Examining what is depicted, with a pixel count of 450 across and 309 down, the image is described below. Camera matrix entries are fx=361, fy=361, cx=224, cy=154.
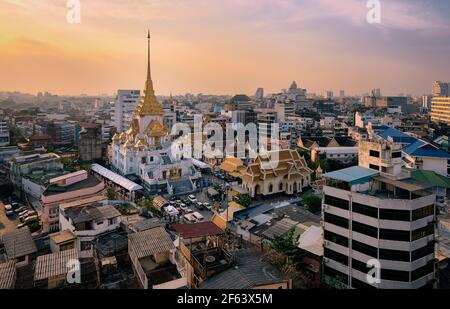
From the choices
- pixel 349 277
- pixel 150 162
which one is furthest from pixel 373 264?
pixel 150 162

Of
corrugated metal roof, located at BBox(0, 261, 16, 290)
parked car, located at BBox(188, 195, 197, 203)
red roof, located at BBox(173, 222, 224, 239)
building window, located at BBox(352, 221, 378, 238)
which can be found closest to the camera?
corrugated metal roof, located at BBox(0, 261, 16, 290)

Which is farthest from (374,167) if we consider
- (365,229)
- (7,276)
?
(7,276)

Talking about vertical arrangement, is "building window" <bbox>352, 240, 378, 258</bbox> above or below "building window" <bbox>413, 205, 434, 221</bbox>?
below

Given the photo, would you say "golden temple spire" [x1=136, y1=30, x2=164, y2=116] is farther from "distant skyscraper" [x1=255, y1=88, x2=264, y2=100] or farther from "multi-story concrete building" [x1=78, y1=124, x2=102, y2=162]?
"distant skyscraper" [x1=255, y1=88, x2=264, y2=100]

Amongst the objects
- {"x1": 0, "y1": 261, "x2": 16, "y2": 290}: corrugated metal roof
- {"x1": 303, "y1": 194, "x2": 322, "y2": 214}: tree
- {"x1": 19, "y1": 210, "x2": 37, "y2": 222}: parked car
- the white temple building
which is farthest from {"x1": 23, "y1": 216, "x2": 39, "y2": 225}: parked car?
{"x1": 303, "y1": 194, "x2": 322, "y2": 214}: tree

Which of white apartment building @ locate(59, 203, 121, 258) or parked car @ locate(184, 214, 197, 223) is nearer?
white apartment building @ locate(59, 203, 121, 258)

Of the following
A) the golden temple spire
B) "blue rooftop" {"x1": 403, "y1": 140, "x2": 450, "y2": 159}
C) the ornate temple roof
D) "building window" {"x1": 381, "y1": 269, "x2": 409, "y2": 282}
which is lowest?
"building window" {"x1": 381, "y1": 269, "x2": 409, "y2": 282}

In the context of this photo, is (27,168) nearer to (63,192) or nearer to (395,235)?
(63,192)
